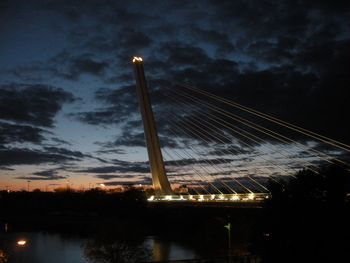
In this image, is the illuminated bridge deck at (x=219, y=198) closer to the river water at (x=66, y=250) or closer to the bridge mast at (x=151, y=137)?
the bridge mast at (x=151, y=137)

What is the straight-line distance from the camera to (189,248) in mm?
39625

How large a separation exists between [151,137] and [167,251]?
33.0 feet

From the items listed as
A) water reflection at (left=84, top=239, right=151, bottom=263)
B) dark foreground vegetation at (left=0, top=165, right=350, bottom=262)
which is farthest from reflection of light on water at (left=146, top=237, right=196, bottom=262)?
water reflection at (left=84, top=239, right=151, bottom=263)

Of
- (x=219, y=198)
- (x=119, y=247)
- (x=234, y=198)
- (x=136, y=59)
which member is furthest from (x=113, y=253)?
(x=136, y=59)

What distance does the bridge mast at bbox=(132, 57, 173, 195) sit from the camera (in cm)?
3584

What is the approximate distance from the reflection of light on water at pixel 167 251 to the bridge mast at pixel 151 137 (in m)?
4.92

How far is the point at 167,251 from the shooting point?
38469mm

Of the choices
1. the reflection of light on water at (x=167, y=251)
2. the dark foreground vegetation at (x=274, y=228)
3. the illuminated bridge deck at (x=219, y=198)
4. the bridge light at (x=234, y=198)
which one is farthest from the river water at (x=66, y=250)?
the bridge light at (x=234, y=198)

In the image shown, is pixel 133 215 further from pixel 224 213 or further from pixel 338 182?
pixel 338 182

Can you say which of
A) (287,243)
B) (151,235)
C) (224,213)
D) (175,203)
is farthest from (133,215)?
(287,243)

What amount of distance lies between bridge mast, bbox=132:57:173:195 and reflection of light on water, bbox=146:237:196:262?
4918mm

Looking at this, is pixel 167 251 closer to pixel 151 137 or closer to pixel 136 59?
pixel 151 137

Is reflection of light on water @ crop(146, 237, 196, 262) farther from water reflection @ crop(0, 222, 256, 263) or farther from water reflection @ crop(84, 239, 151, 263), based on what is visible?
water reflection @ crop(84, 239, 151, 263)

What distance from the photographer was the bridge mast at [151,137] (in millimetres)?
35844
